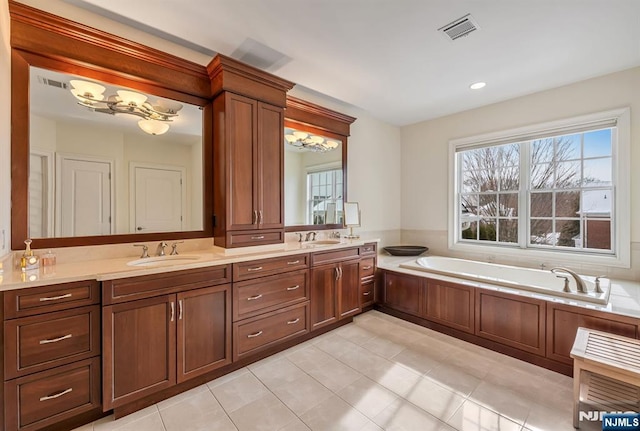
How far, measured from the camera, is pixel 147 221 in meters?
2.33

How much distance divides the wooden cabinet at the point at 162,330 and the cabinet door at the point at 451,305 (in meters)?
2.14

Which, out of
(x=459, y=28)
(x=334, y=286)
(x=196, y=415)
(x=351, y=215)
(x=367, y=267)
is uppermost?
(x=459, y=28)

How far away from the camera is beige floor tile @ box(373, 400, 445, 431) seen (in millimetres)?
1698

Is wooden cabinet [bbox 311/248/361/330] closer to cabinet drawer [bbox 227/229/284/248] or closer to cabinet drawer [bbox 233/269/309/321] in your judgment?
cabinet drawer [bbox 233/269/309/321]

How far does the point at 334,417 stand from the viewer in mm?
1779

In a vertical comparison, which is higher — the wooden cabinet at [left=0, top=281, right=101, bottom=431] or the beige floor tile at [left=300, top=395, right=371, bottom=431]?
the wooden cabinet at [left=0, top=281, right=101, bottom=431]

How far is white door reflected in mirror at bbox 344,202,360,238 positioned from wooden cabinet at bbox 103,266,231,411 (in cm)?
188

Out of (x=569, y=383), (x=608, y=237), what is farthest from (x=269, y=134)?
(x=608, y=237)

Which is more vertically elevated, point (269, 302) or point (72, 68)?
point (72, 68)

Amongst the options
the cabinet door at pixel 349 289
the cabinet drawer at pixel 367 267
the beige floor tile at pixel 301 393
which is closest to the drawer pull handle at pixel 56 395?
the beige floor tile at pixel 301 393

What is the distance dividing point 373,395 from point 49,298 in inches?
82.4

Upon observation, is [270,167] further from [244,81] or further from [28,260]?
[28,260]

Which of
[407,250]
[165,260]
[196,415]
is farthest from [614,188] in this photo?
[165,260]

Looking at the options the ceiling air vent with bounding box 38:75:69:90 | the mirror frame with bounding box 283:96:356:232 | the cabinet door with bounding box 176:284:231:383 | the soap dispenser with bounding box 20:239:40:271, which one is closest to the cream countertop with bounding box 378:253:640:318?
the mirror frame with bounding box 283:96:356:232
